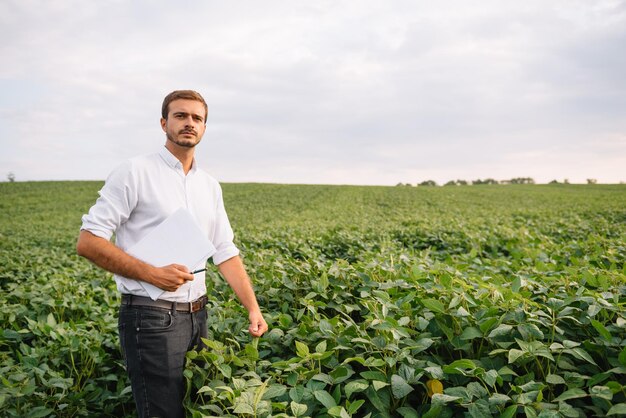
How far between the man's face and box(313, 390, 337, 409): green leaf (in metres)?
→ 1.71

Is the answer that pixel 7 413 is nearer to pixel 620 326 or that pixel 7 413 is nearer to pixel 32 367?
pixel 32 367

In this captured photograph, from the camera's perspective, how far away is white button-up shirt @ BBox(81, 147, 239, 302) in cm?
261

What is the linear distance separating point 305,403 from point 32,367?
220cm

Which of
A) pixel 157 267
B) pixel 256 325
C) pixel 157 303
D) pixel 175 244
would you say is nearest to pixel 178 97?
pixel 175 244

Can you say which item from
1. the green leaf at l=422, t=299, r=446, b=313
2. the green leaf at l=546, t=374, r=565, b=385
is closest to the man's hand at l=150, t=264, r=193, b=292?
the green leaf at l=422, t=299, r=446, b=313

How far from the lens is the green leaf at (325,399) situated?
2082 mm

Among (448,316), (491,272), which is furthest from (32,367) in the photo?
(491,272)

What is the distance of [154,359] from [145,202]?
0.94 meters

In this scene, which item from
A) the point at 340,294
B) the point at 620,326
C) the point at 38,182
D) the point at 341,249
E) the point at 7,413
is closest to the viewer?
the point at 620,326

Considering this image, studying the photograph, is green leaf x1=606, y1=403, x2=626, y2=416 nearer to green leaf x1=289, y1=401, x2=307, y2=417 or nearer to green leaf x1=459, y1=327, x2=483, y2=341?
green leaf x1=459, y1=327, x2=483, y2=341

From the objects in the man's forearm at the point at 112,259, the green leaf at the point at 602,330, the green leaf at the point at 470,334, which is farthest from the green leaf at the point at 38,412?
the green leaf at the point at 602,330

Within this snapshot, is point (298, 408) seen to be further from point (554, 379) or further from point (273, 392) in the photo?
point (554, 379)

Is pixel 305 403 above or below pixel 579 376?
below

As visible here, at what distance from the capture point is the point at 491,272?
17.0ft
